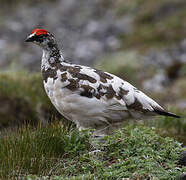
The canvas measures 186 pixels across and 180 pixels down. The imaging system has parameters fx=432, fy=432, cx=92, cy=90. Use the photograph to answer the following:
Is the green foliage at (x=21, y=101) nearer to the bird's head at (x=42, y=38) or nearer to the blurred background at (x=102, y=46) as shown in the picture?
the blurred background at (x=102, y=46)

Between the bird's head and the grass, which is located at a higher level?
the bird's head

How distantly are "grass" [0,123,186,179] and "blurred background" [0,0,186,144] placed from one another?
6.11 ft

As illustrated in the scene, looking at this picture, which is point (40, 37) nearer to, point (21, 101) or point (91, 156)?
point (91, 156)

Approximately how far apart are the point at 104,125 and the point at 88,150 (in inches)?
19.4

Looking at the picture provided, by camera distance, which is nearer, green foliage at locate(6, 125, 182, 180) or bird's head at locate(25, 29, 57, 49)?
green foliage at locate(6, 125, 182, 180)

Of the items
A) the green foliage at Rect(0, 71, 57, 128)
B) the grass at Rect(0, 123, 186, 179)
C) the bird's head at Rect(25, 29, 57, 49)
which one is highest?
the bird's head at Rect(25, 29, 57, 49)

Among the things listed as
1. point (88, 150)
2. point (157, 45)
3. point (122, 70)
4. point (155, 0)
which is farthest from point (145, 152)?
point (155, 0)

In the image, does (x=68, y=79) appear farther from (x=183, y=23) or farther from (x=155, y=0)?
(x=155, y=0)

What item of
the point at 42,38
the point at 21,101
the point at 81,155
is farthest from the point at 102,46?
the point at 81,155

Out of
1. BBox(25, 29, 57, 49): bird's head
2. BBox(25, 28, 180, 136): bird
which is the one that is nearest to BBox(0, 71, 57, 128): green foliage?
BBox(25, 29, 57, 49): bird's head

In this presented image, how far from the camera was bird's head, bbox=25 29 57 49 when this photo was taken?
4.91 meters

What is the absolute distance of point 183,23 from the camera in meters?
16.4

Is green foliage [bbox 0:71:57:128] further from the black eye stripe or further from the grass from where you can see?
the grass

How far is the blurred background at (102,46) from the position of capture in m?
7.54
